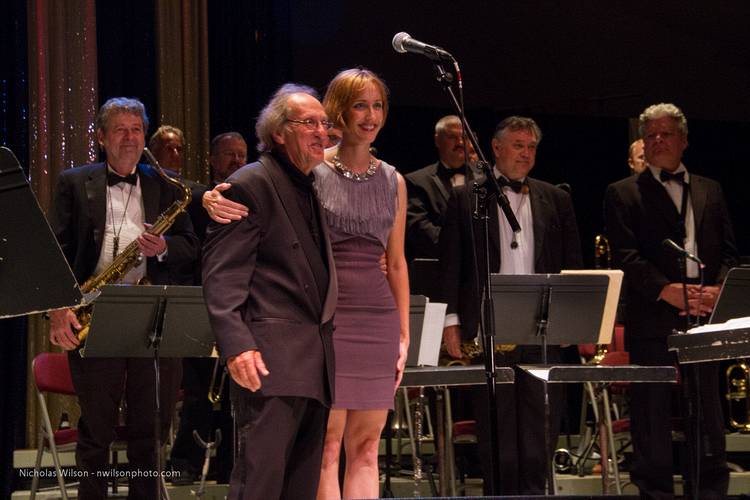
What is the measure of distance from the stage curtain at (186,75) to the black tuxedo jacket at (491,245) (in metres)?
2.21

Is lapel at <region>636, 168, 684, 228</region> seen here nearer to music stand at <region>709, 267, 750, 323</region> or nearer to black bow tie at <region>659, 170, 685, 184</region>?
black bow tie at <region>659, 170, 685, 184</region>

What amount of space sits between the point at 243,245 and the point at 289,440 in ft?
1.77

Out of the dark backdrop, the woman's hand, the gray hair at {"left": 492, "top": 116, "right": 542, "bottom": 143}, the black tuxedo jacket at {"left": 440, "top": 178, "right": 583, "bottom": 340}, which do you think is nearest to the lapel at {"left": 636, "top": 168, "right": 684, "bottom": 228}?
the black tuxedo jacket at {"left": 440, "top": 178, "right": 583, "bottom": 340}

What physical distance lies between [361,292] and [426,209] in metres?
2.98

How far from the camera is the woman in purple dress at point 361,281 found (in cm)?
354

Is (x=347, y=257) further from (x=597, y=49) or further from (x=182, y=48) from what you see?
(x=597, y=49)

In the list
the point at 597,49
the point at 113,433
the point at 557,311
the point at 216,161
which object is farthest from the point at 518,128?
the point at 597,49

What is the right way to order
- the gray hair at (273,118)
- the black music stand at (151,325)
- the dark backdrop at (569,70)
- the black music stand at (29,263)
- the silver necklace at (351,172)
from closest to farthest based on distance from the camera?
the black music stand at (29,263) < the gray hair at (273,118) < the silver necklace at (351,172) < the black music stand at (151,325) < the dark backdrop at (569,70)

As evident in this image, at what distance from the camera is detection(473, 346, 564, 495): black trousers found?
4996mm

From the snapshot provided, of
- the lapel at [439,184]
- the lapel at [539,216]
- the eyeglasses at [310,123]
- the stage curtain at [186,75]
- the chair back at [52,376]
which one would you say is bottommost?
the chair back at [52,376]

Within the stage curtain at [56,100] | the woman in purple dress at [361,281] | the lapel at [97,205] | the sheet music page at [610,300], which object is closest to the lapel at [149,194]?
the lapel at [97,205]

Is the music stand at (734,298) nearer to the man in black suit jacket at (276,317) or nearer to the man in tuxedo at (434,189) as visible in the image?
the man in black suit jacket at (276,317)

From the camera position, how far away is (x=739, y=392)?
21.5ft

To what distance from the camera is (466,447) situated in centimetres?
677
